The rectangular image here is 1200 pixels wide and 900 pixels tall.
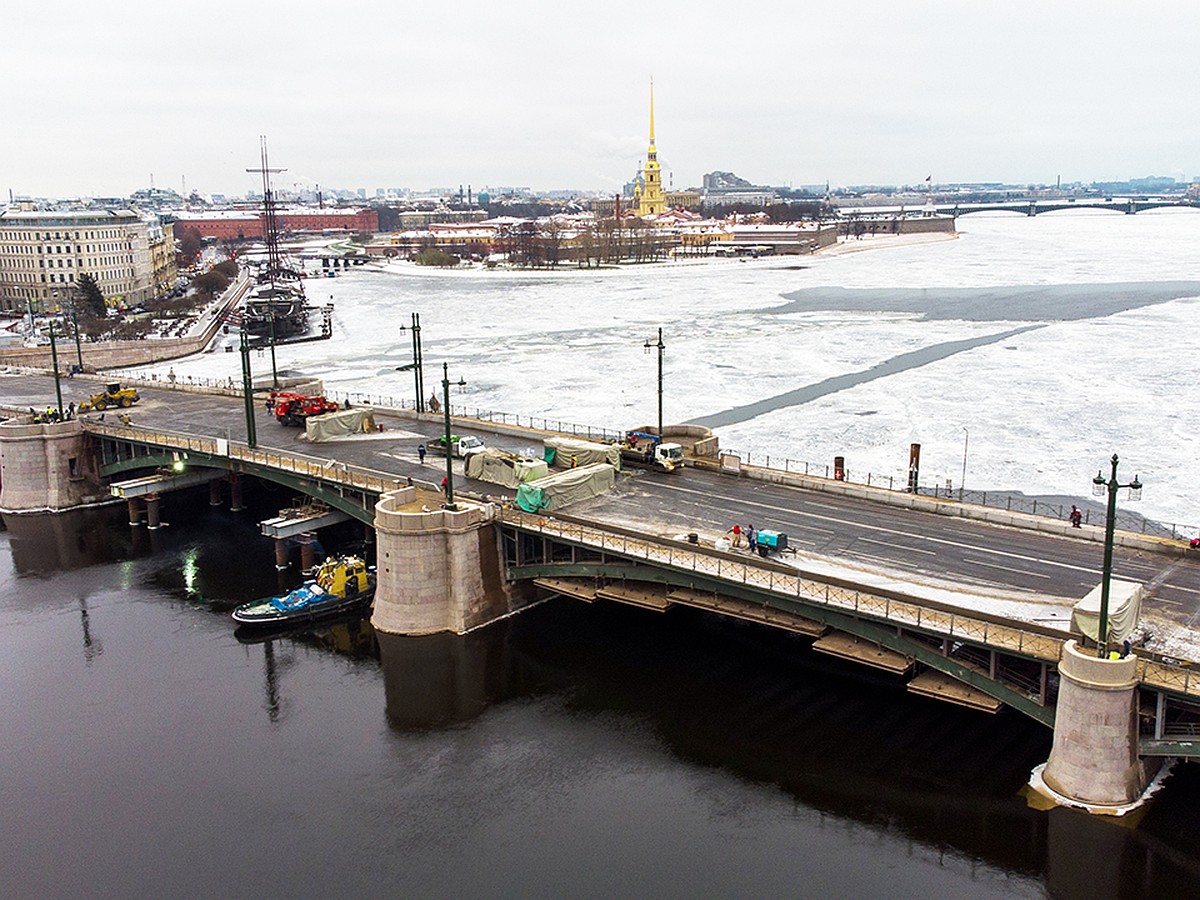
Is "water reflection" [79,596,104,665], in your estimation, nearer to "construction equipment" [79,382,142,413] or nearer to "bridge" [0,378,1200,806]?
"bridge" [0,378,1200,806]

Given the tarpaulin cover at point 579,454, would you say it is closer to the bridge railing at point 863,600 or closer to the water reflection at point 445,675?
the bridge railing at point 863,600

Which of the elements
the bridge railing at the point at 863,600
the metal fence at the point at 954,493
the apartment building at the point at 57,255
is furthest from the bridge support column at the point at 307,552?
the apartment building at the point at 57,255

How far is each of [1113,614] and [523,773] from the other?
18.1 m

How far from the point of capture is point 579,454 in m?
48.0

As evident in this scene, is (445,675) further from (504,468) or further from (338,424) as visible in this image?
(338,424)

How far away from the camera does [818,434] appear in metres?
67.8

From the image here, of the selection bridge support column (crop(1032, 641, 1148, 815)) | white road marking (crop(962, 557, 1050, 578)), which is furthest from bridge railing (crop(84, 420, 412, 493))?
bridge support column (crop(1032, 641, 1148, 815))

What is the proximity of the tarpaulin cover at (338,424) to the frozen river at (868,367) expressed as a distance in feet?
60.4

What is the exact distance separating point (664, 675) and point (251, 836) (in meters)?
15.7

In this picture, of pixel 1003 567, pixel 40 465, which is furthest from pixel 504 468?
pixel 40 465

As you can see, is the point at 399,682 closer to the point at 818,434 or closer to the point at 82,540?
the point at 82,540

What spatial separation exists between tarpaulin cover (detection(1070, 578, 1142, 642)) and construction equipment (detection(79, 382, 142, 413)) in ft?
201

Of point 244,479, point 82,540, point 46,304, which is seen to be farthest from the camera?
point 46,304

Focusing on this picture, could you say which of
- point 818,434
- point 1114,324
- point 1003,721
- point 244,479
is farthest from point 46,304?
point 1003,721
